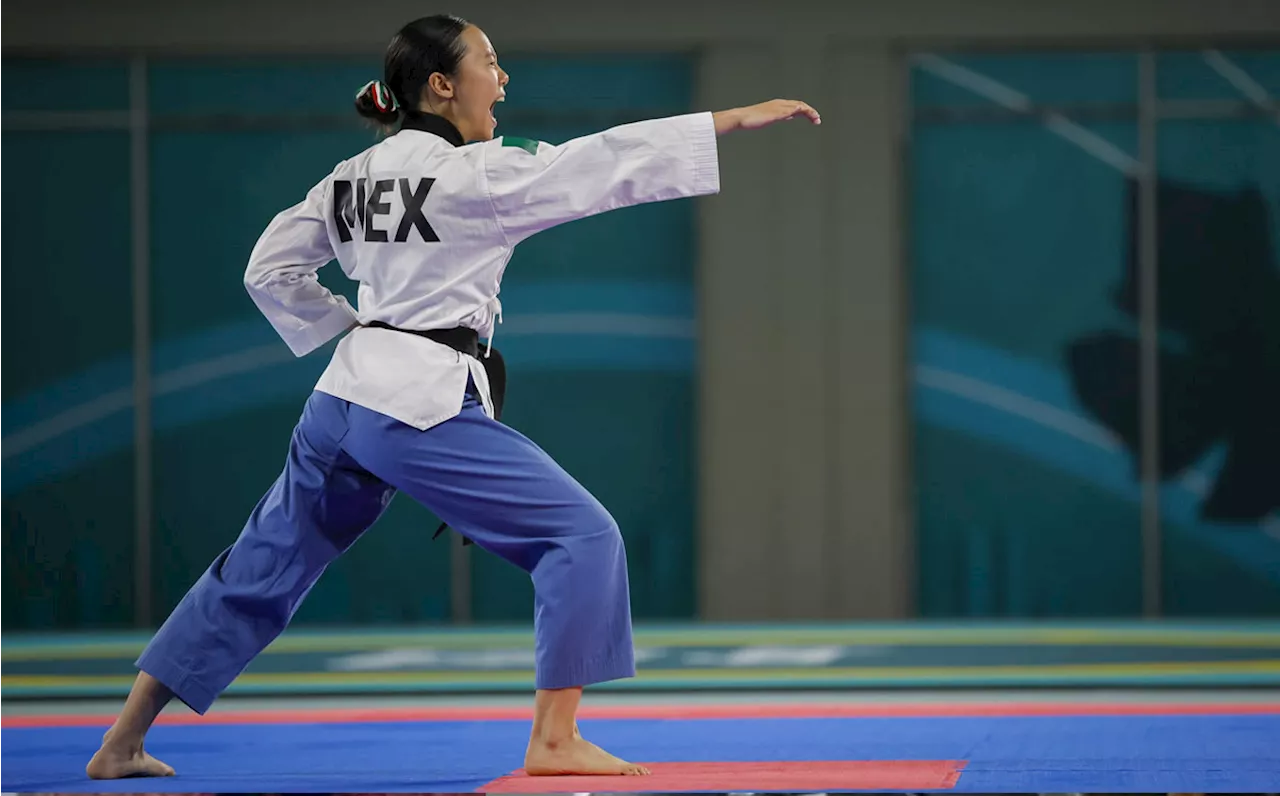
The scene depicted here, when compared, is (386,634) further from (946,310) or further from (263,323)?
(946,310)

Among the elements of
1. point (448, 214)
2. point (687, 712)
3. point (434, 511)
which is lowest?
point (687, 712)

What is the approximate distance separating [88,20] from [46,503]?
8.32ft

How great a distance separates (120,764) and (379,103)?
1426 millimetres

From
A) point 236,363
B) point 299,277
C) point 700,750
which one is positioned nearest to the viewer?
point 299,277

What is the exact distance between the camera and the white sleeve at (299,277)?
143 inches

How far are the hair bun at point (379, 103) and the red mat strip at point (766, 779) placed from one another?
1.37 metres

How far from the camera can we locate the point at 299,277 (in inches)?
145

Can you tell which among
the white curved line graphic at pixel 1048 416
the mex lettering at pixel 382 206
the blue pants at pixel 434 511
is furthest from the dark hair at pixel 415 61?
the white curved line graphic at pixel 1048 416

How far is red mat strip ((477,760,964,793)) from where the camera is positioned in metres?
3.17

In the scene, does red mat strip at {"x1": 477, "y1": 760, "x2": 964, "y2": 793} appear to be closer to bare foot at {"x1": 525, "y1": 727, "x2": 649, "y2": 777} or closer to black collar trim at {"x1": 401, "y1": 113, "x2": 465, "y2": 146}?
bare foot at {"x1": 525, "y1": 727, "x2": 649, "y2": 777}

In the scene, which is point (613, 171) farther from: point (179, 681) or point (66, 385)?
point (66, 385)

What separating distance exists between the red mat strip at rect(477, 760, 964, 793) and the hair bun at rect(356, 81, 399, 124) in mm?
1369

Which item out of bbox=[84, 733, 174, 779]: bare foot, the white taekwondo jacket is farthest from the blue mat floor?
the white taekwondo jacket

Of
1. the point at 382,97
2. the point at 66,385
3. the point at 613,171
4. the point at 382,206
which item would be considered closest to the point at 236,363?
the point at 66,385
